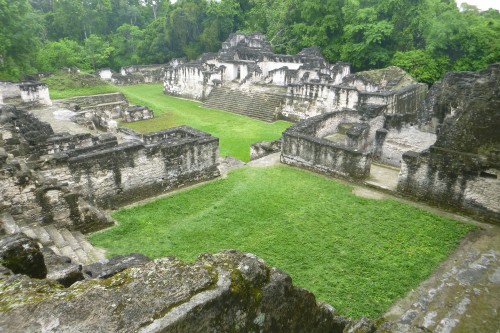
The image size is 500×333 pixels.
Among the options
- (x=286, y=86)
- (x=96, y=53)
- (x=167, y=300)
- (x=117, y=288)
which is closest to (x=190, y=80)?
(x=286, y=86)

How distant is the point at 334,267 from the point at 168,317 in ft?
16.8

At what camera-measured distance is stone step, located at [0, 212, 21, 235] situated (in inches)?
253

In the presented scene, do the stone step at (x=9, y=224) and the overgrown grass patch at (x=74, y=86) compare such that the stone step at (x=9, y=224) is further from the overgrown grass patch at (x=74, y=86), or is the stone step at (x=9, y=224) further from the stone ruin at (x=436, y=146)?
the overgrown grass patch at (x=74, y=86)

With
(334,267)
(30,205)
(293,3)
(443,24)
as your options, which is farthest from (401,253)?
(293,3)

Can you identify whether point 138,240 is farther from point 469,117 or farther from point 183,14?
point 183,14

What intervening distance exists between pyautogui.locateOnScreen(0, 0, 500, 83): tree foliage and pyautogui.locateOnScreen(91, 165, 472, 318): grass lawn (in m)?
19.5

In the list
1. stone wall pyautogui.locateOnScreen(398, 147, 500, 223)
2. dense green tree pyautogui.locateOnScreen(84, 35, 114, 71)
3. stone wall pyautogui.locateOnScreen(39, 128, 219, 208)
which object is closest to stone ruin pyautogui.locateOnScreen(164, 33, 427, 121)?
stone wall pyautogui.locateOnScreen(398, 147, 500, 223)

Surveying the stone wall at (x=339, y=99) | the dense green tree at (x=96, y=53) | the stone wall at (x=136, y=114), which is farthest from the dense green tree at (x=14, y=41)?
the stone wall at (x=339, y=99)

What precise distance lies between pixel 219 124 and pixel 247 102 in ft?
14.6

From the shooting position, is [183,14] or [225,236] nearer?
[225,236]

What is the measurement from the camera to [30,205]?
767 cm

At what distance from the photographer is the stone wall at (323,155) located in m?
10.8

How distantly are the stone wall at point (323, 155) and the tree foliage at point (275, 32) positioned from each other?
57.1ft

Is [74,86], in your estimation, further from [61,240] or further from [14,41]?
[61,240]
